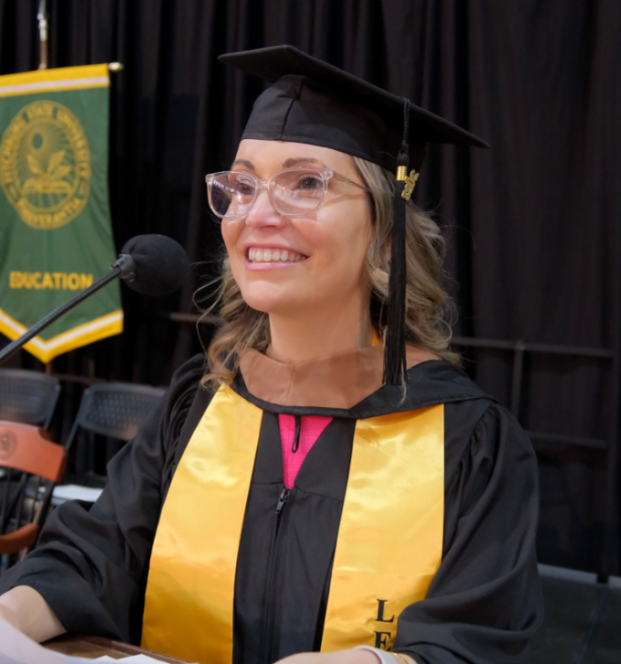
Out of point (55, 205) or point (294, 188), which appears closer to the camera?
point (294, 188)

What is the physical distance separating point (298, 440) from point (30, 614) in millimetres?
575

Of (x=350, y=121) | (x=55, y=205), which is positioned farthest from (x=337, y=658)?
(x=55, y=205)

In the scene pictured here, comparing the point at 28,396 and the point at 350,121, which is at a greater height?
the point at 350,121

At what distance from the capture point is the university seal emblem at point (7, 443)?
249cm

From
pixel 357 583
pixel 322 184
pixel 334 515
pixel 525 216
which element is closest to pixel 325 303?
pixel 322 184

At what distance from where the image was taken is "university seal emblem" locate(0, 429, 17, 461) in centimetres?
249

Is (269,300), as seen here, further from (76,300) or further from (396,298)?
(76,300)

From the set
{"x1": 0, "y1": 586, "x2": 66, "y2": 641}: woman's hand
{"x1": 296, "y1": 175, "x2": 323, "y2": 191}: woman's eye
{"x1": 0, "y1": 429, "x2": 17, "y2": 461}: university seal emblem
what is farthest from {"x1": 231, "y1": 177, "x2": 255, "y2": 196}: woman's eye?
{"x1": 0, "y1": 429, "x2": 17, "y2": 461}: university seal emblem

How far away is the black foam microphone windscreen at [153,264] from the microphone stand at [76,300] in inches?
0.6

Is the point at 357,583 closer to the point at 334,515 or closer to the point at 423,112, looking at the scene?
the point at 334,515

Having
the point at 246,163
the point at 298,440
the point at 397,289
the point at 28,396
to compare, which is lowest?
the point at 28,396

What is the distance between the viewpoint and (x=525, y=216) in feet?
10.2

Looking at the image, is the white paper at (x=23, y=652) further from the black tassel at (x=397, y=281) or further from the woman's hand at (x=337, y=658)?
the black tassel at (x=397, y=281)

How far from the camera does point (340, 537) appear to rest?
4.25 ft
